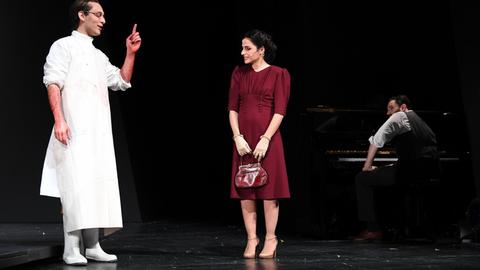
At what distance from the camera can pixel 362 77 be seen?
26.8 ft

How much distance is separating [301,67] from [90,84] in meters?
3.84

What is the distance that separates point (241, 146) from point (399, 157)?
2196 millimetres

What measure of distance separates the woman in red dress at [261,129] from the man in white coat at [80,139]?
0.82 meters

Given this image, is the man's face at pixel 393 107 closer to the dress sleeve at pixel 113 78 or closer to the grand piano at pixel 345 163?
the grand piano at pixel 345 163

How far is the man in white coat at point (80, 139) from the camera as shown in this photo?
430 cm

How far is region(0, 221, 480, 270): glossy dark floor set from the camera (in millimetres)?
4449

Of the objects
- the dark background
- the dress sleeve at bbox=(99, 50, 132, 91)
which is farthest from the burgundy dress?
the dark background

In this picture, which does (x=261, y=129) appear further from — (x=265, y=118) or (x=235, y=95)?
(x=235, y=95)

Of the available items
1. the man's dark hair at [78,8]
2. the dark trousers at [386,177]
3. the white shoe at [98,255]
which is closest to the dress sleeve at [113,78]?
the man's dark hair at [78,8]

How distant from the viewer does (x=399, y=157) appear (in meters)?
6.50

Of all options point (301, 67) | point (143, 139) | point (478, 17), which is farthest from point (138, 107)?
point (478, 17)

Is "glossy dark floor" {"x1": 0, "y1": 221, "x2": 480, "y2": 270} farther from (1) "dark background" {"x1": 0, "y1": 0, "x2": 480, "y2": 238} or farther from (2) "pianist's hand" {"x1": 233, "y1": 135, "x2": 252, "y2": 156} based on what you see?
(1) "dark background" {"x1": 0, "y1": 0, "x2": 480, "y2": 238}

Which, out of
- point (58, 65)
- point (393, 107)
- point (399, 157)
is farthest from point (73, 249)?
point (393, 107)

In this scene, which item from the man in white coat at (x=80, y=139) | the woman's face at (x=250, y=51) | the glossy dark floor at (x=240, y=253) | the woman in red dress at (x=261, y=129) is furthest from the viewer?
the woman's face at (x=250, y=51)
